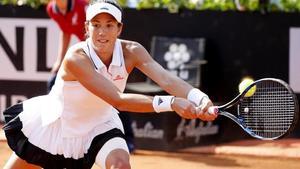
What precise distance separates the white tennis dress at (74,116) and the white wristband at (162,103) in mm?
480

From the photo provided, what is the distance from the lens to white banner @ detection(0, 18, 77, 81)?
842 centimetres

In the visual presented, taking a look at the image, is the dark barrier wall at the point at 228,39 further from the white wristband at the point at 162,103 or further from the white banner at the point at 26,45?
the white wristband at the point at 162,103

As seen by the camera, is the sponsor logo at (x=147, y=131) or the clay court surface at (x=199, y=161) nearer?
the clay court surface at (x=199, y=161)

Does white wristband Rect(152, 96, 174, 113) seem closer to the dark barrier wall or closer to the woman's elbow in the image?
the woman's elbow

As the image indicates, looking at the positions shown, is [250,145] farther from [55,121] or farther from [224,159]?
[55,121]

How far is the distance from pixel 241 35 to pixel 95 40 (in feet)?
13.4

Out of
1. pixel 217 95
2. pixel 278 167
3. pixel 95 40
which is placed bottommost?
pixel 278 167

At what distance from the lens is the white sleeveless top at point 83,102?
4090 mm

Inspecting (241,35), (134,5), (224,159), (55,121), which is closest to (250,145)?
(224,159)

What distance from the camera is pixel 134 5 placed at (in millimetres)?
8547

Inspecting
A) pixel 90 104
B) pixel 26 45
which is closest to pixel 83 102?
pixel 90 104

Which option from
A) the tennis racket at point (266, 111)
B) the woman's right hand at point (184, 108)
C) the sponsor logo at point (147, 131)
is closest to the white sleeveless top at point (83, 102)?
the woman's right hand at point (184, 108)

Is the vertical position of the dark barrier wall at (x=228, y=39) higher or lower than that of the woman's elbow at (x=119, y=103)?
higher

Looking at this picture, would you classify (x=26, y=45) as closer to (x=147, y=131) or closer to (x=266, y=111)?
(x=147, y=131)
